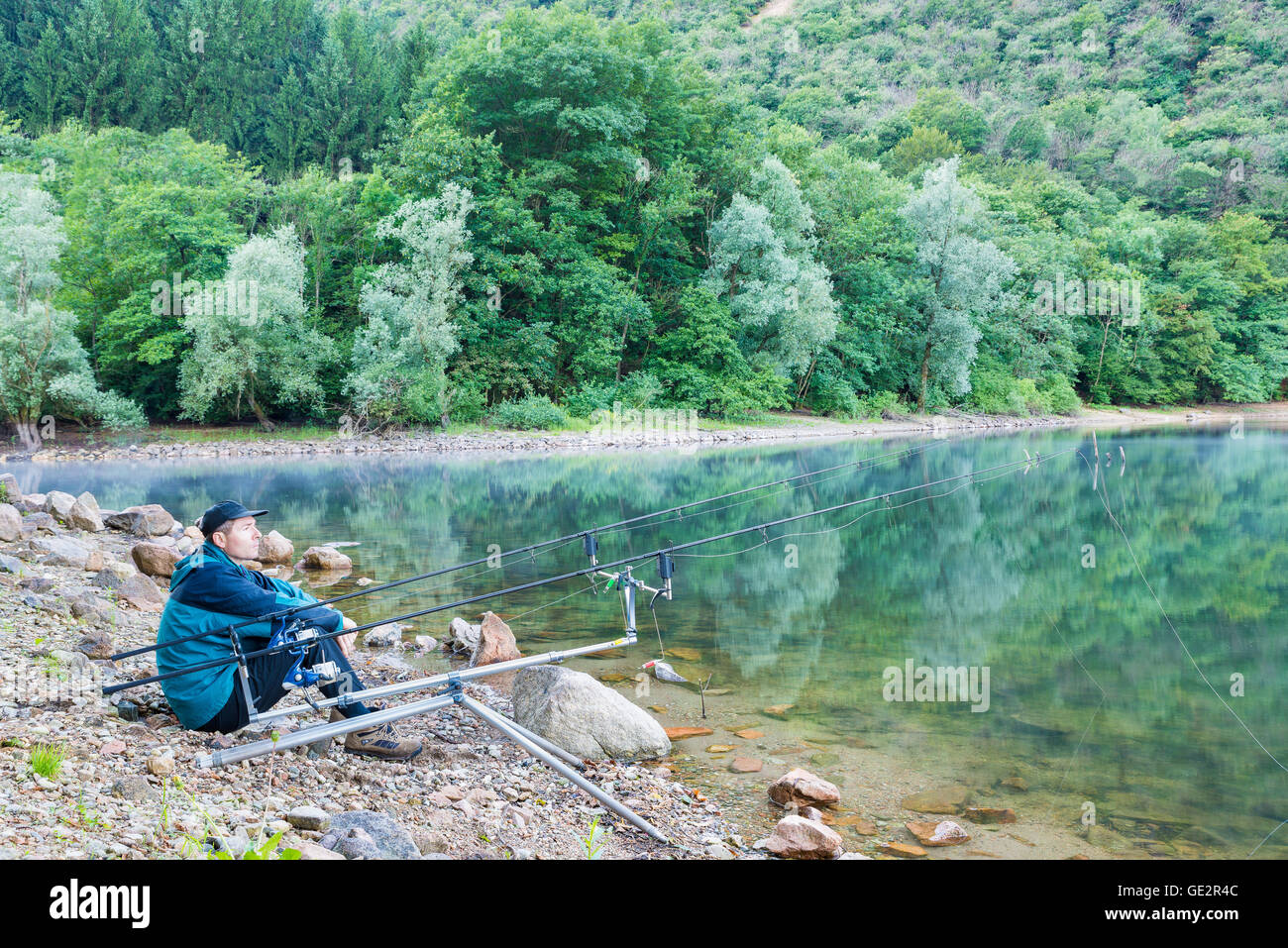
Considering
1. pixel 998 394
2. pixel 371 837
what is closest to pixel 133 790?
pixel 371 837

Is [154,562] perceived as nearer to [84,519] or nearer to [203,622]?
[84,519]

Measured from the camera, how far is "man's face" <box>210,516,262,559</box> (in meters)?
5.18

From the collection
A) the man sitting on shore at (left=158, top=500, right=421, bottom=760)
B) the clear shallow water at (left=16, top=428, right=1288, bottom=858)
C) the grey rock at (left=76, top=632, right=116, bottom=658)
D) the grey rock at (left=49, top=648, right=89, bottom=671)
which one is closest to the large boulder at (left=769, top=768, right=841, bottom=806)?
the clear shallow water at (left=16, top=428, right=1288, bottom=858)

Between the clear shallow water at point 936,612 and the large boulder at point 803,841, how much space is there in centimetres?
48

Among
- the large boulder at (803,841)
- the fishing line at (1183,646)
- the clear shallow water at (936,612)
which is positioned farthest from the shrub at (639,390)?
the large boulder at (803,841)

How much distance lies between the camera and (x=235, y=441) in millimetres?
31938

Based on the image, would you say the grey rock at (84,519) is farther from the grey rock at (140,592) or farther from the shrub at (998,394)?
the shrub at (998,394)

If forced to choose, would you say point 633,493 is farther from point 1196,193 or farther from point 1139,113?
point 1139,113

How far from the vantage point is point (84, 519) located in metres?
14.2

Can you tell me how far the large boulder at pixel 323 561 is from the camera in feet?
41.2

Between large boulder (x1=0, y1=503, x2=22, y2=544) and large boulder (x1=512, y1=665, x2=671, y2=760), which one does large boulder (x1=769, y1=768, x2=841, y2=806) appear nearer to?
large boulder (x1=512, y1=665, x2=671, y2=760)

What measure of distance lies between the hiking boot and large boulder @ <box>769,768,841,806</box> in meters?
2.38

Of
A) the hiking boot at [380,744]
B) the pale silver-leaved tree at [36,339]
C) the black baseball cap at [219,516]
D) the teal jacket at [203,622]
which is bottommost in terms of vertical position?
the hiking boot at [380,744]

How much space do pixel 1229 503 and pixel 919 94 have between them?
7780 centimetres
